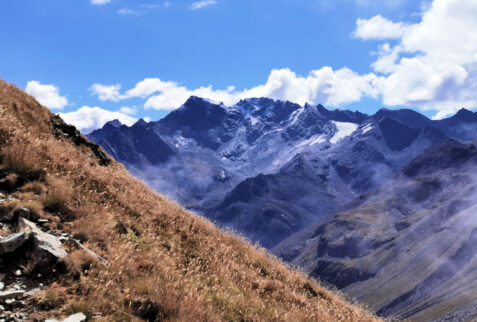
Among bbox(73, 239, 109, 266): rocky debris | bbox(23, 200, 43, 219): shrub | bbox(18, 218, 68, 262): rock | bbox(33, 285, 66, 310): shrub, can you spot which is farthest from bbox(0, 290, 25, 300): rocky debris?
bbox(23, 200, 43, 219): shrub

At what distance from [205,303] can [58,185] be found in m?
3.77

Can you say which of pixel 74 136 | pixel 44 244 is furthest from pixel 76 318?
pixel 74 136

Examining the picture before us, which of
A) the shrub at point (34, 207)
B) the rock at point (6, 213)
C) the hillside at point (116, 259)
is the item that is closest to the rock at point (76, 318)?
the hillside at point (116, 259)

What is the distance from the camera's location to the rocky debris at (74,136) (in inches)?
662

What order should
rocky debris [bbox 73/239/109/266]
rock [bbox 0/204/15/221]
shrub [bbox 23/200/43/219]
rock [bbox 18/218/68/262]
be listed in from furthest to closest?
shrub [bbox 23/200/43/219], rock [bbox 0/204/15/221], rocky debris [bbox 73/239/109/266], rock [bbox 18/218/68/262]

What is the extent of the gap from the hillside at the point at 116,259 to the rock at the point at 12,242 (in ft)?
0.05

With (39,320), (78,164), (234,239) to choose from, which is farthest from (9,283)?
(234,239)

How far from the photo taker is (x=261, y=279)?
958 cm

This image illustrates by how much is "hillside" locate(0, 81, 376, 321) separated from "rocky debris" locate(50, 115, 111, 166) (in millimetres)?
6959

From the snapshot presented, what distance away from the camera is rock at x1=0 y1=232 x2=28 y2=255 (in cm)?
529

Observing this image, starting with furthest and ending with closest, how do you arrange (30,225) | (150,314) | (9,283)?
(30,225) < (150,314) < (9,283)

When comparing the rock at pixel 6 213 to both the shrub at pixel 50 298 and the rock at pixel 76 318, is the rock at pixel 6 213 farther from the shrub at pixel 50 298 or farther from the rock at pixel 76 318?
the rock at pixel 76 318

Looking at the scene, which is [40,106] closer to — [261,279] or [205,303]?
[261,279]

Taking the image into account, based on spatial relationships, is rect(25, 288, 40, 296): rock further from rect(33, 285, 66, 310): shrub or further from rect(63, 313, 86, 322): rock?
rect(63, 313, 86, 322): rock
